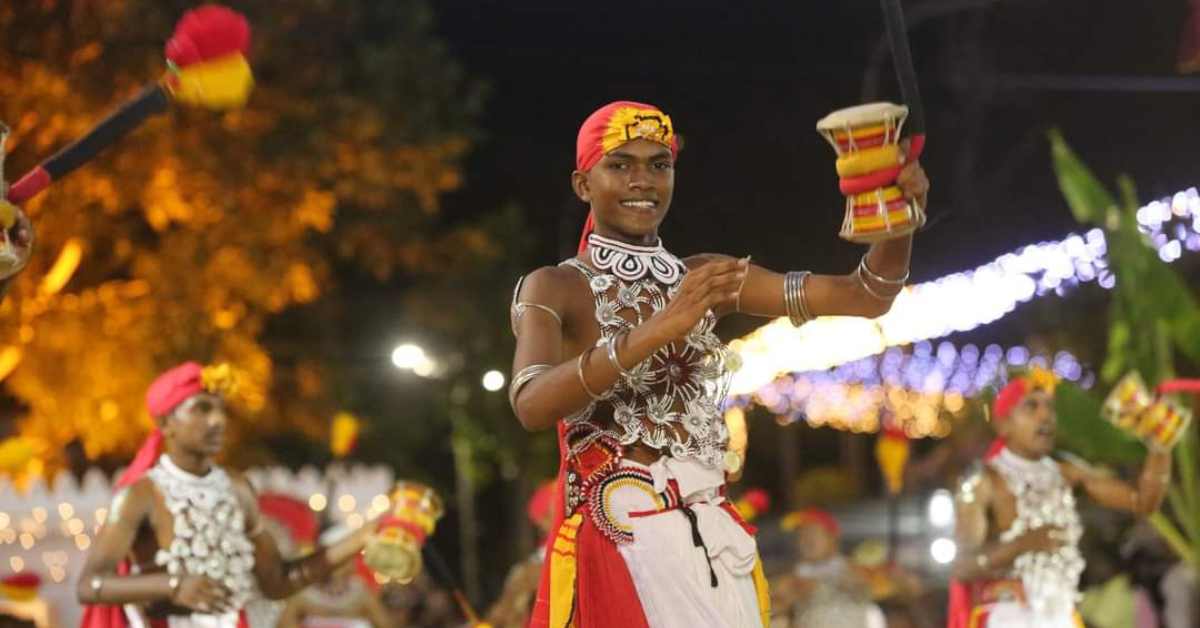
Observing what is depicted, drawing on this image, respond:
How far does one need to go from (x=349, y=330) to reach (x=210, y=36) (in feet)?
69.7

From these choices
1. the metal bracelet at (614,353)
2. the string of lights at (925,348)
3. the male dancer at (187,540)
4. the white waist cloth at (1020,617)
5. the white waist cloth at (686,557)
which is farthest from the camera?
the string of lights at (925,348)

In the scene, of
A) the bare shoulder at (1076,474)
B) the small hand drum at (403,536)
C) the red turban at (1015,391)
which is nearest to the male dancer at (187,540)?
the small hand drum at (403,536)

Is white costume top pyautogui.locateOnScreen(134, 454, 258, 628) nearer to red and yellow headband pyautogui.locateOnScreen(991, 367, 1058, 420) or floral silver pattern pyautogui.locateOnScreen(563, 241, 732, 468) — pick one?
floral silver pattern pyautogui.locateOnScreen(563, 241, 732, 468)

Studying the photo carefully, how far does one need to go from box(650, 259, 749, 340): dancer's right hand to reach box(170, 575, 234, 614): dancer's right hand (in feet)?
12.1

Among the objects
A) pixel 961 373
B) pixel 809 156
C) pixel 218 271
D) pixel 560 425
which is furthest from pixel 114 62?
pixel 961 373

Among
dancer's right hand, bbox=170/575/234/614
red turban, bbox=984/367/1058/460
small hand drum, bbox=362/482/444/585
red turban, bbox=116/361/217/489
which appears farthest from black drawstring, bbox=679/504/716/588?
red turban, bbox=984/367/1058/460

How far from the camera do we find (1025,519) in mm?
8898

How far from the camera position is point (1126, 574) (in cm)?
1442

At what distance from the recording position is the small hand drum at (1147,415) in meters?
8.88

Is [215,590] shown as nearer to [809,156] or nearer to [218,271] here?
[218,271]

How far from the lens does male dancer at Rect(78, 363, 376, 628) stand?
750 cm

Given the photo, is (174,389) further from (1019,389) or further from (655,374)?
(1019,389)

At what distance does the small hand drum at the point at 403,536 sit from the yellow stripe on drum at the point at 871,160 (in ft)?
11.6

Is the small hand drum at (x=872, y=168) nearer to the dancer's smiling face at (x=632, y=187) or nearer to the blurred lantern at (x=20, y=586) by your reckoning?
the dancer's smiling face at (x=632, y=187)
